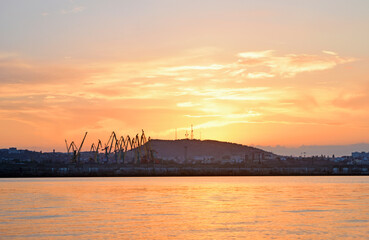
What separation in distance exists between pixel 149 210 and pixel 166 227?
55.0ft

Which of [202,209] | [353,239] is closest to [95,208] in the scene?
[202,209]

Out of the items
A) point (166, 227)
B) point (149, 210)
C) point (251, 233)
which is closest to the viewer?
point (251, 233)

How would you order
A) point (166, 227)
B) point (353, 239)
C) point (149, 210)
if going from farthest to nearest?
point (149, 210), point (166, 227), point (353, 239)

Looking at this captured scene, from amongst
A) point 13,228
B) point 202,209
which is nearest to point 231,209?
point 202,209

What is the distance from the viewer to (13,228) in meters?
52.1

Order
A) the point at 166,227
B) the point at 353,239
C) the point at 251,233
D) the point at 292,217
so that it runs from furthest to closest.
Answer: the point at 292,217
the point at 166,227
the point at 251,233
the point at 353,239

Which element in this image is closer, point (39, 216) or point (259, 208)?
point (39, 216)

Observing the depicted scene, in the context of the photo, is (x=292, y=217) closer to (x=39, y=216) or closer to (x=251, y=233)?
(x=251, y=233)

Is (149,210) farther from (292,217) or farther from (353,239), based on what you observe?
→ (353,239)

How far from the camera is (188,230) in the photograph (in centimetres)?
5153

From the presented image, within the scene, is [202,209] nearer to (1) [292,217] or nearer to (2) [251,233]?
(1) [292,217]

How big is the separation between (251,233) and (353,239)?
8.59 metres

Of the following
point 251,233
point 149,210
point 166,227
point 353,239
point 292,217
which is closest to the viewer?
point 353,239

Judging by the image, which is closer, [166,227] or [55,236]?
[55,236]
